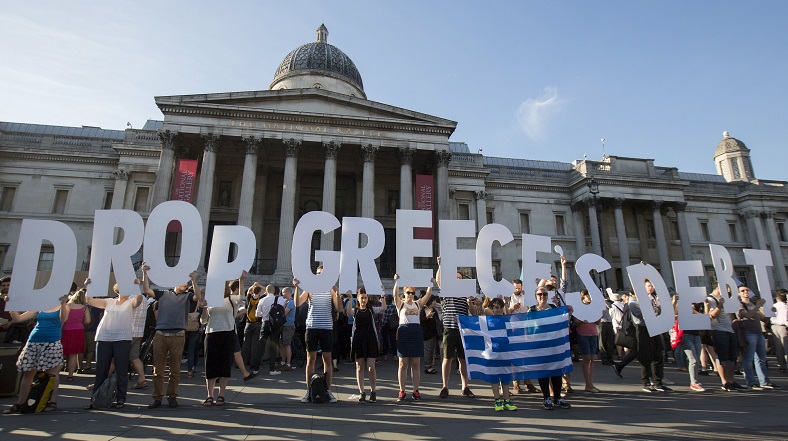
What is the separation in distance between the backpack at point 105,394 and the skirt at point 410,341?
4.47 meters

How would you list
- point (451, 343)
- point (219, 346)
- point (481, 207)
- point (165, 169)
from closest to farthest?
point (219, 346)
point (451, 343)
point (165, 169)
point (481, 207)

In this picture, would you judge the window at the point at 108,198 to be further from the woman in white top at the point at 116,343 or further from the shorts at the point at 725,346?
the shorts at the point at 725,346

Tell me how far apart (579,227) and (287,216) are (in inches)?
903

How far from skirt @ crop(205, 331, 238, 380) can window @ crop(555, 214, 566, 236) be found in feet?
101

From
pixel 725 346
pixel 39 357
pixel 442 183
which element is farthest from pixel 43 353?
pixel 442 183

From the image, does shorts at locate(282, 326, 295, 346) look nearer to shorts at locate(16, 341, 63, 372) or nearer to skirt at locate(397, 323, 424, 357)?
skirt at locate(397, 323, 424, 357)

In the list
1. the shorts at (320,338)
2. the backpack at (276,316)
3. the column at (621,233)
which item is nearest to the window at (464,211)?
the column at (621,233)

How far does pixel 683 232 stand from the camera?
32.8 metres

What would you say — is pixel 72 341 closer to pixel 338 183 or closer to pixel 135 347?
pixel 135 347

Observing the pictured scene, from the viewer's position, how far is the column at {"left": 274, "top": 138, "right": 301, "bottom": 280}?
21.9 m

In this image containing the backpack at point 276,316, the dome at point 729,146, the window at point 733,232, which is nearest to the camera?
the backpack at point 276,316

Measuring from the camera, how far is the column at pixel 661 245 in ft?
101

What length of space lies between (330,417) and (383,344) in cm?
661

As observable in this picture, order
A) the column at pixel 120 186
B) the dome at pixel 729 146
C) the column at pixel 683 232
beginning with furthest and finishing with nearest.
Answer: the dome at pixel 729 146
the column at pixel 683 232
the column at pixel 120 186
